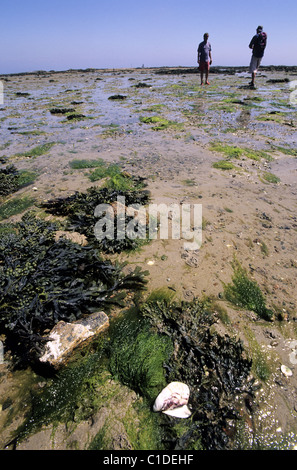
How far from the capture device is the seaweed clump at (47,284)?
2512 millimetres

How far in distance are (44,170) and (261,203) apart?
5.02 m

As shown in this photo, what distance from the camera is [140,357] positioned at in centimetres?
236

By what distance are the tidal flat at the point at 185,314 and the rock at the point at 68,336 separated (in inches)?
6.1

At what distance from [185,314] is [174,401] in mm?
899

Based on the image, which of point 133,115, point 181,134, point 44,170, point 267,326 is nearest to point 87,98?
point 133,115

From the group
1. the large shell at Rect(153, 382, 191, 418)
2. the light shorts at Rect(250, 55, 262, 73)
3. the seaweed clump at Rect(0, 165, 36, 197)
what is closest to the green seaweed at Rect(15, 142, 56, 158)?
the seaweed clump at Rect(0, 165, 36, 197)

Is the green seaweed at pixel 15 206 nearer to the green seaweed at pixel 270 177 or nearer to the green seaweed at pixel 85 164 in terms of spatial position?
the green seaweed at pixel 85 164

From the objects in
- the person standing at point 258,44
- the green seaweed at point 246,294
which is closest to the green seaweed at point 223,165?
the green seaweed at point 246,294

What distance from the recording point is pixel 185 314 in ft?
8.89

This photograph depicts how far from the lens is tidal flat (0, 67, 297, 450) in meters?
1.88

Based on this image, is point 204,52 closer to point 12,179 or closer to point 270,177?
point 270,177

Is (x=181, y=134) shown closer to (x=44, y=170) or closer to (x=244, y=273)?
(x=44, y=170)

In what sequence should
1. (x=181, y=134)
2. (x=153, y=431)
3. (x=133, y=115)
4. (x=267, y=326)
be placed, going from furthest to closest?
1. (x=133, y=115)
2. (x=181, y=134)
3. (x=267, y=326)
4. (x=153, y=431)

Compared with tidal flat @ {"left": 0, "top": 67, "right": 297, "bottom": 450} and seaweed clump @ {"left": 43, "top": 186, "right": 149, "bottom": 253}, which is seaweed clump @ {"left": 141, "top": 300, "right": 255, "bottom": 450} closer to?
tidal flat @ {"left": 0, "top": 67, "right": 297, "bottom": 450}
